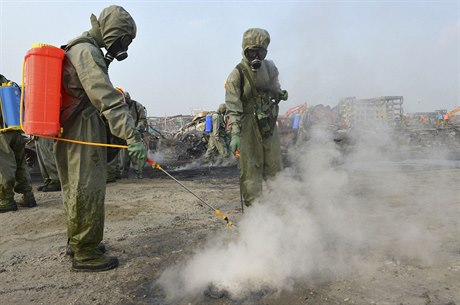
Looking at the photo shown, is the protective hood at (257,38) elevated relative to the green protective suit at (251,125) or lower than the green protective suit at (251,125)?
elevated

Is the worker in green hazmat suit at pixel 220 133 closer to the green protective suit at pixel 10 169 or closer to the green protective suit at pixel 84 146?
the green protective suit at pixel 10 169

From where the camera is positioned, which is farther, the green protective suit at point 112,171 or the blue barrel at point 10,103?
the green protective suit at point 112,171

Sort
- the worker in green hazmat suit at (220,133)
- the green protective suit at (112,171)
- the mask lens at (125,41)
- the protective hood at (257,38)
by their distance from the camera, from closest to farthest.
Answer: the mask lens at (125,41)
the protective hood at (257,38)
the green protective suit at (112,171)
the worker in green hazmat suit at (220,133)

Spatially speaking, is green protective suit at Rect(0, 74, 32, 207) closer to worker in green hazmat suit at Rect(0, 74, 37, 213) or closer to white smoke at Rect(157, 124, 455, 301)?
worker in green hazmat suit at Rect(0, 74, 37, 213)

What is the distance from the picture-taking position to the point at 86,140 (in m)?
2.95

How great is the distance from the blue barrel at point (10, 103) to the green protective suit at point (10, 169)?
24cm

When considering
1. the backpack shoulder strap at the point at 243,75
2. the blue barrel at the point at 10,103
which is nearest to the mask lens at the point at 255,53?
the backpack shoulder strap at the point at 243,75

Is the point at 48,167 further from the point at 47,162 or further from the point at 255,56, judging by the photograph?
the point at 255,56

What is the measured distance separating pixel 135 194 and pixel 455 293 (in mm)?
5174

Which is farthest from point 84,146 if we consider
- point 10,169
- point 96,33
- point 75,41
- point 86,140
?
point 10,169

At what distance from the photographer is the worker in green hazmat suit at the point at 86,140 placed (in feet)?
9.49

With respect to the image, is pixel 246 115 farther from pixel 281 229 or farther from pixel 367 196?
pixel 367 196

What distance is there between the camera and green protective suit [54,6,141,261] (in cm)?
289

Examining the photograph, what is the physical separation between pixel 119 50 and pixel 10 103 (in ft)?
9.72
